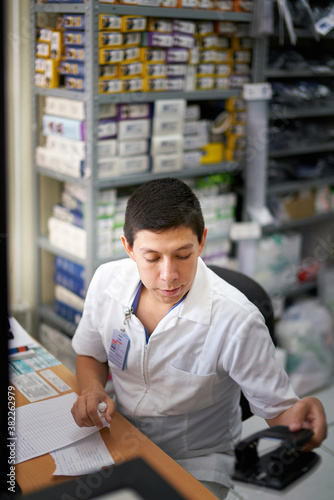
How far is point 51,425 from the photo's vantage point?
141cm

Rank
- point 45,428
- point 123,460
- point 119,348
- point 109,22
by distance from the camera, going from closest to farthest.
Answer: point 123,460, point 45,428, point 119,348, point 109,22

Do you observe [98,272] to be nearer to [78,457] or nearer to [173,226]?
[173,226]

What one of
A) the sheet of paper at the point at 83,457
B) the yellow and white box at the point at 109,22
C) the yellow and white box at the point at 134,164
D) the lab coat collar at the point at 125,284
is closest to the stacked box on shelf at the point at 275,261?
the yellow and white box at the point at 134,164

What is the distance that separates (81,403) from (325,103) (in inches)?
106

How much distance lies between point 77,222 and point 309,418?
180 centimetres

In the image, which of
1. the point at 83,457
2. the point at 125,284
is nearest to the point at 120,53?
the point at 125,284

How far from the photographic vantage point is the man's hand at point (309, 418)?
1.03 m

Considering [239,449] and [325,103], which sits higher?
[325,103]

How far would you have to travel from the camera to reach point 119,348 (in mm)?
1497

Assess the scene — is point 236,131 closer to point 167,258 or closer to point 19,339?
point 19,339

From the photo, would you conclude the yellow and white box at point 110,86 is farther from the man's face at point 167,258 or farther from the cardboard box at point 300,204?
the cardboard box at point 300,204

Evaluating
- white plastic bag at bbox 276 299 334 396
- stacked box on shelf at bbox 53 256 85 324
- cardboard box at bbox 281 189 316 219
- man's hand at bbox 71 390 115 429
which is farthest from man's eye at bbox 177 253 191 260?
cardboard box at bbox 281 189 316 219

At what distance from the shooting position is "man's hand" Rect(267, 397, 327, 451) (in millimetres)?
1025

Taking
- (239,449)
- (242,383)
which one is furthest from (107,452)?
(239,449)
